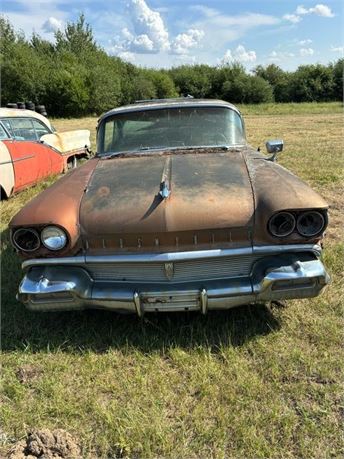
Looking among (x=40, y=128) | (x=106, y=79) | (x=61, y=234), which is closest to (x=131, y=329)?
(x=61, y=234)

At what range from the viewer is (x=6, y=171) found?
6602 mm

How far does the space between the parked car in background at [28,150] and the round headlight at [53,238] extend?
4000 mm

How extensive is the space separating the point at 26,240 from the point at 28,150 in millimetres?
4641

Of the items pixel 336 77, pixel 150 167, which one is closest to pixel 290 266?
pixel 150 167

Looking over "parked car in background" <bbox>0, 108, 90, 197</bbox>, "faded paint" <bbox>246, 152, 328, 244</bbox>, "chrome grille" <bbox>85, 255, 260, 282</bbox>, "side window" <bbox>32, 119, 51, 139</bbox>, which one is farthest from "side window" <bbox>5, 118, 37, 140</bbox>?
"faded paint" <bbox>246, 152, 328, 244</bbox>

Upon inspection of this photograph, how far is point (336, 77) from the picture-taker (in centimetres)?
4897

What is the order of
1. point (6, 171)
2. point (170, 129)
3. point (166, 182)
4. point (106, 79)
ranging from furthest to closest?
point (106, 79), point (6, 171), point (170, 129), point (166, 182)

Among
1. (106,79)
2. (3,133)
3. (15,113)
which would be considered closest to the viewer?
(3,133)

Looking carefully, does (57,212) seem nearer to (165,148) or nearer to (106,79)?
(165,148)

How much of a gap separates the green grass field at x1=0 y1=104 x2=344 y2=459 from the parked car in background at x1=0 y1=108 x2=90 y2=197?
3395 mm

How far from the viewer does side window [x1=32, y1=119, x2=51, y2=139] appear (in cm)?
788

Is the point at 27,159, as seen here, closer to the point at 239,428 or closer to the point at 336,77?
the point at 239,428

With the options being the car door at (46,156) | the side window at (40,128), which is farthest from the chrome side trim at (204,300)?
the side window at (40,128)

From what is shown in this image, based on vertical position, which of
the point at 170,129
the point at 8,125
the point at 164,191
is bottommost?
the point at 164,191
